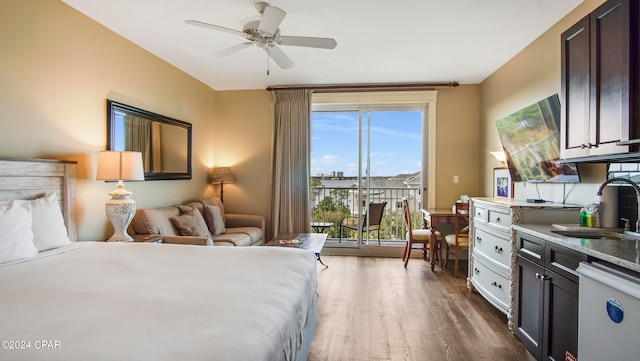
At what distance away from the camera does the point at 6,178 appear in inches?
79.2

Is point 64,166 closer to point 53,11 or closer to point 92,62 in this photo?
point 92,62

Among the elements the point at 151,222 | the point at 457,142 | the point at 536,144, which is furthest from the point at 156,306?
the point at 457,142

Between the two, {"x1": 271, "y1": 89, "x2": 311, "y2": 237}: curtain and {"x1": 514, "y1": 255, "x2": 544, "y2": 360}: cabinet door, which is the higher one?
{"x1": 271, "y1": 89, "x2": 311, "y2": 237}: curtain

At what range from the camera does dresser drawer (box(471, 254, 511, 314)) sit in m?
2.57

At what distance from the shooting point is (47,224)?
6.81 feet

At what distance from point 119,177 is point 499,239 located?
10.9 ft

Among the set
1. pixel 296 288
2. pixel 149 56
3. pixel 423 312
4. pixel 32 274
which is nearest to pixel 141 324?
pixel 296 288

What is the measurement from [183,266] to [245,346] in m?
0.95

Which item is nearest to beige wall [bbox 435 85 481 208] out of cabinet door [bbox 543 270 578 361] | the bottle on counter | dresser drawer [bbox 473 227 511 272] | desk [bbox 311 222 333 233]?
dresser drawer [bbox 473 227 511 272]

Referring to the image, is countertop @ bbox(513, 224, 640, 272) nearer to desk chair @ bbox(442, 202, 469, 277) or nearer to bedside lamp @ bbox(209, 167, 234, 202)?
desk chair @ bbox(442, 202, 469, 277)

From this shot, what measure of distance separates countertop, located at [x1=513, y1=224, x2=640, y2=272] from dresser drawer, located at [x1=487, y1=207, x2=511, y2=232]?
57 centimetres

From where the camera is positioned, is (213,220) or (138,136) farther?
(213,220)

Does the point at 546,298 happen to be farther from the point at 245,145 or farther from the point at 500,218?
the point at 245,145

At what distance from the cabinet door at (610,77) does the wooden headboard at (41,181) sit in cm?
370
